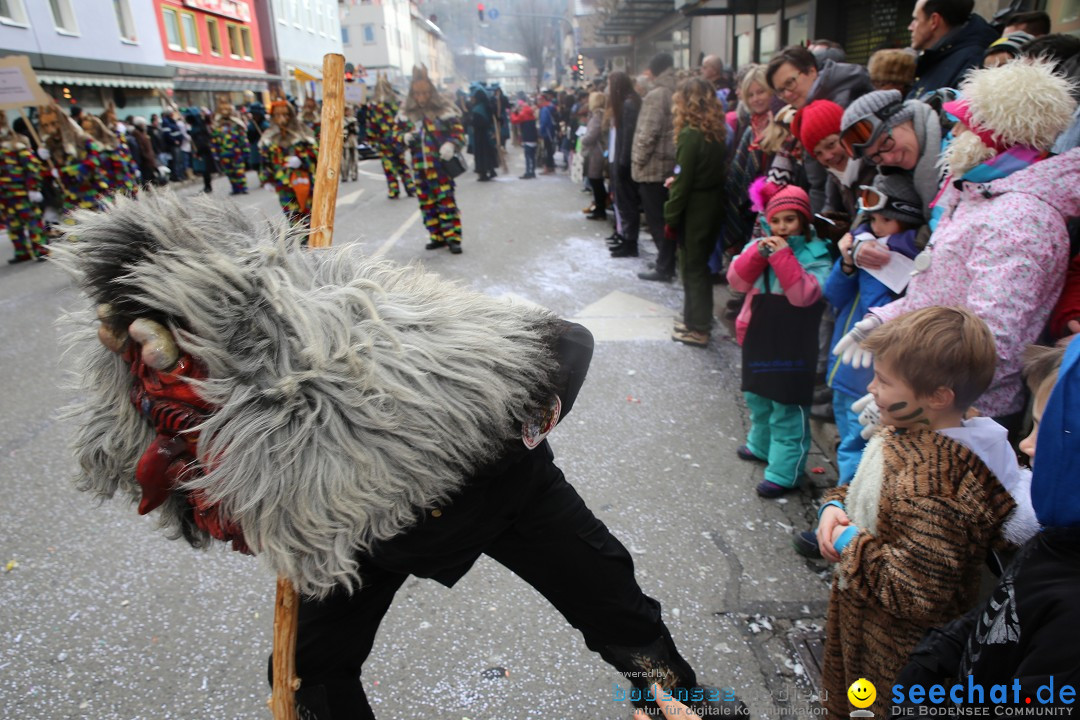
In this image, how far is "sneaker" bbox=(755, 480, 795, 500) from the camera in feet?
10.5

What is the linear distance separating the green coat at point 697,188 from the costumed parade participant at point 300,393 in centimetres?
Answer: 365

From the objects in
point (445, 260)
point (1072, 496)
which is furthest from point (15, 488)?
point (445, 260)

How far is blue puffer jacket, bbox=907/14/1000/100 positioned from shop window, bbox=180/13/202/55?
28.6m

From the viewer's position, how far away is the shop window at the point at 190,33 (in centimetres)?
2542

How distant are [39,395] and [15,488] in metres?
1.51

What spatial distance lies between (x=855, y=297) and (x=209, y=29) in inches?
1224

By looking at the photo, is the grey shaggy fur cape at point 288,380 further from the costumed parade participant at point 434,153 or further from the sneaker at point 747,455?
the costumed parade participant at point 434,153

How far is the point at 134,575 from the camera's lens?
2879 millimetres

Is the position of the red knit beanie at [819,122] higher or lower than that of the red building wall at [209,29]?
lower

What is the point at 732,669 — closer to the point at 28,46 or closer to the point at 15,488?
the point at 15,488

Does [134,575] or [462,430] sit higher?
[462,430]

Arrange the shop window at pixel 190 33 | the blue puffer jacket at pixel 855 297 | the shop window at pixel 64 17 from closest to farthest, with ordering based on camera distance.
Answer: the blue puffer jacket at pixel 855 297 → the shop window at pixel 64 17 → the shop window at pixel 190 33

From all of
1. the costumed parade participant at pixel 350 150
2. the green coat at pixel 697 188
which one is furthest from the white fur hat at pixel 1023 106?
the costumed parade participant at pixel 350 150

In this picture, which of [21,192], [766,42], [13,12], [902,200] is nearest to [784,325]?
[902,200]
